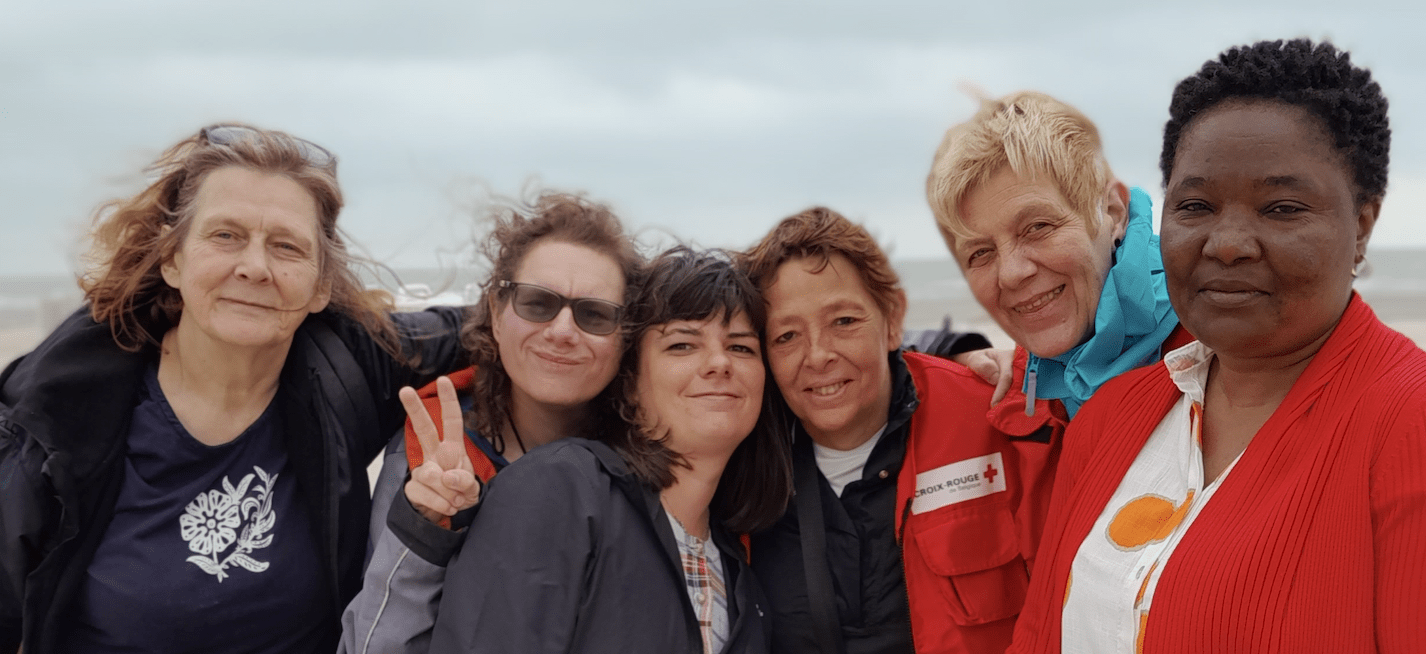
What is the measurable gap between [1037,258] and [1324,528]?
4.40 feet

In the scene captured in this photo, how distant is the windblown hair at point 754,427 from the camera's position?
3.18m

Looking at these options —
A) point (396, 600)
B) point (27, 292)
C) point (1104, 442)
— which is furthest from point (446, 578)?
point (27, 292)

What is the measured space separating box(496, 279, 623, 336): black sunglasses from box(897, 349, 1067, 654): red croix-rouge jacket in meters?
1.12

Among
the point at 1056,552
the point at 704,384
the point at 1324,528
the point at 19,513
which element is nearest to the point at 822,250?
the point at 704,384

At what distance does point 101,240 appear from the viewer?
354 centimetres

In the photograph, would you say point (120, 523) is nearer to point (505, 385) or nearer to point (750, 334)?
point (505, 385)

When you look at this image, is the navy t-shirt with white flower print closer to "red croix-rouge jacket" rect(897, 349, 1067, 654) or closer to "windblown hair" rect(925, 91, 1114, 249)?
"red croix-rouge jacket" rect(897, 349, 1067, 654)

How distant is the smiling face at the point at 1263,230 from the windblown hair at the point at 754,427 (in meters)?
1.48

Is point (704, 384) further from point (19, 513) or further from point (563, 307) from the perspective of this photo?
point (19, 513)

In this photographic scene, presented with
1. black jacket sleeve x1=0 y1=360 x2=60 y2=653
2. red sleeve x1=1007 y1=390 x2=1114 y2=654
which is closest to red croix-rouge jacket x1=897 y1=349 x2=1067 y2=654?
red sleeve x1=1007 y1=390 x2=1114 y2=654

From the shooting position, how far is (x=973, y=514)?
320cm

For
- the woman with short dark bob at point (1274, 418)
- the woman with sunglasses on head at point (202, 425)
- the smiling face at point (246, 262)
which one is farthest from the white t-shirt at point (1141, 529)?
the smiling face at point (246, 262)

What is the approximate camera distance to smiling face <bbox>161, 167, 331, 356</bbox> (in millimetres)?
3270

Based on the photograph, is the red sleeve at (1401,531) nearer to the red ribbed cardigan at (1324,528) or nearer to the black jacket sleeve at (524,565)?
the red ribbed cardigan at (1324,528)
